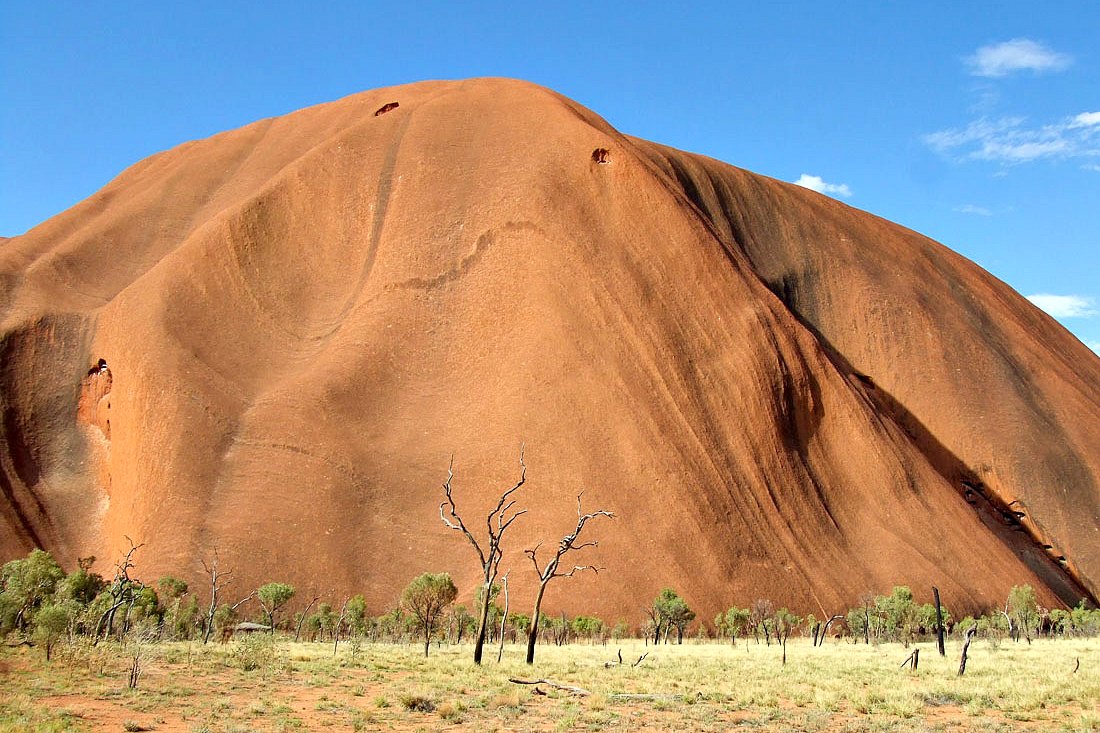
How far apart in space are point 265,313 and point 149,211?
18100 mm

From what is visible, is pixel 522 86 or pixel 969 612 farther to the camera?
pixel 522 86

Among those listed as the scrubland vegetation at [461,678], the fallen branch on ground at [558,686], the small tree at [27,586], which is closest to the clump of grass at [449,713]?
the scrubland vegetation at [461,678]

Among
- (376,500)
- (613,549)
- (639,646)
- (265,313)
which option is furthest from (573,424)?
(265,313)

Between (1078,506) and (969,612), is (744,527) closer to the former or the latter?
(969,612)

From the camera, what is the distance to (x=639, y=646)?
115 ft

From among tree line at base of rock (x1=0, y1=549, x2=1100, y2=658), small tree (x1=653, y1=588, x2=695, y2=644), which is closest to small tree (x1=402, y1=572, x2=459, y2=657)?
tree line at base of rock (x1=0, y1=549, x2=1100, y2=658)

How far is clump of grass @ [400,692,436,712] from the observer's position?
15922 millimetres

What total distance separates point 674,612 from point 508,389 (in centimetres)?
1559

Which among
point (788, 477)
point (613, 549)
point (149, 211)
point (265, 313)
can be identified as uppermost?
point (149, 211)

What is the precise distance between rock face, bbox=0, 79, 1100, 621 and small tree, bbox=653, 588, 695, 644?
152 centimetres

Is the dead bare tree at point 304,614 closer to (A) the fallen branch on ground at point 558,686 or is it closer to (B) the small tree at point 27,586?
(B) the small tree at point 27,586

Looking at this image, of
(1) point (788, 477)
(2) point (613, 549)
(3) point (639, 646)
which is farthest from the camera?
(1) point (788, 477)

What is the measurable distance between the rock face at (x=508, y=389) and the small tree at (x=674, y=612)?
1522 mm

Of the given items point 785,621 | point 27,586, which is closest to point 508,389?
point 785,621
